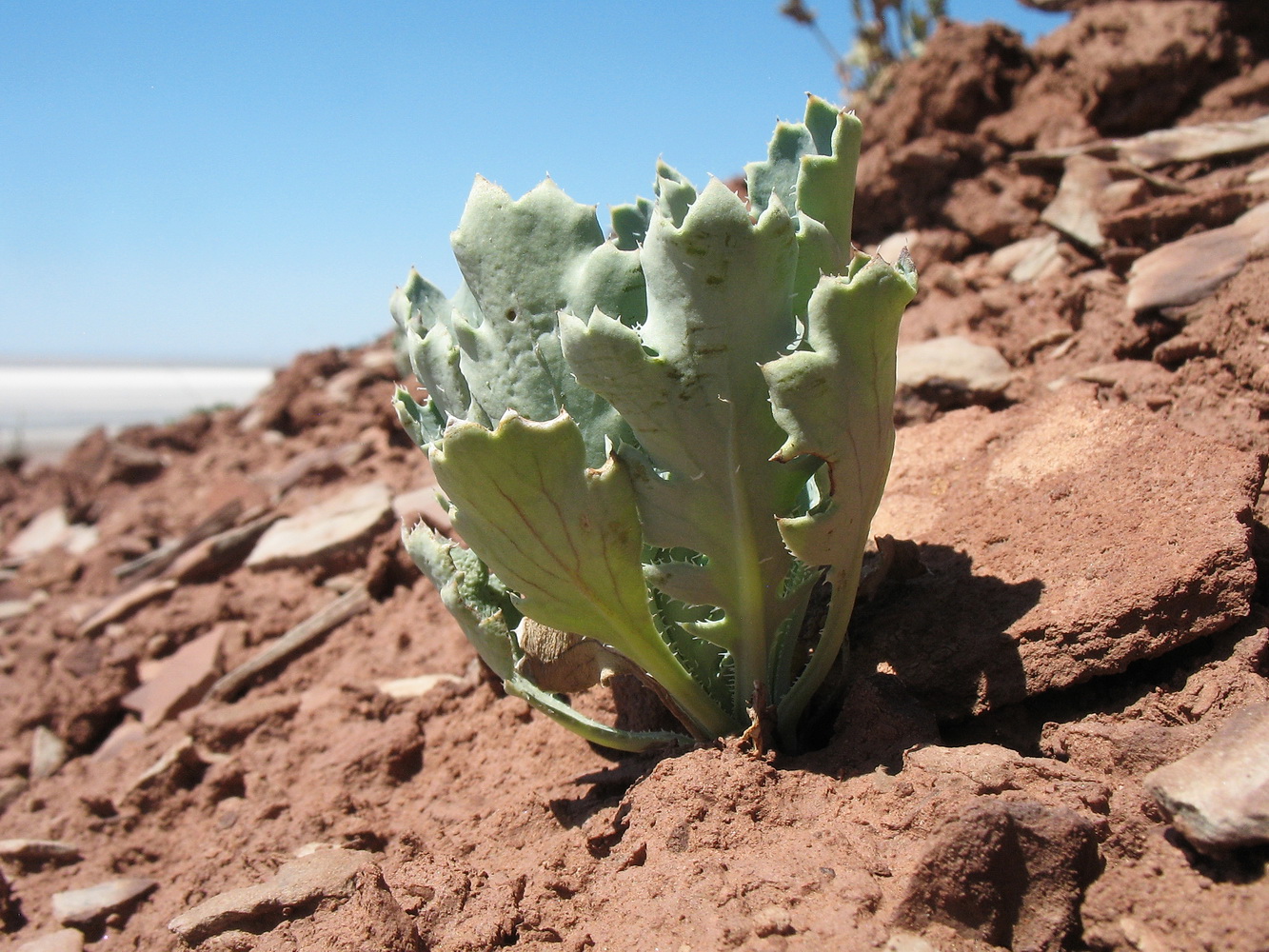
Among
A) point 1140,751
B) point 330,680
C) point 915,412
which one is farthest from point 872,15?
point 1140,751

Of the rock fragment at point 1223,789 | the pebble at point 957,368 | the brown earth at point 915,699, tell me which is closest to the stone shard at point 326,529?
the brown earth at point 915,699

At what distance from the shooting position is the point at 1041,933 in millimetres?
1178

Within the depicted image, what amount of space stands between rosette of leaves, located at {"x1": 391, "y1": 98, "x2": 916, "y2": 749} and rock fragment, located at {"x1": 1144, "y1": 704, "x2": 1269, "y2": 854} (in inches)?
20.5

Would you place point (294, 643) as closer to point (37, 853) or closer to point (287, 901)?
point (37, 853)

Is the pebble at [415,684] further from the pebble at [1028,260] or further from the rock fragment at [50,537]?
the rock fragment at [50,537]

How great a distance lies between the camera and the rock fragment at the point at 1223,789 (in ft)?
3.75

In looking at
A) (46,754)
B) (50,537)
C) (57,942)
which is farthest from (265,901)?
(50,537)

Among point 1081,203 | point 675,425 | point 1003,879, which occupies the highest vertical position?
point 1081,203

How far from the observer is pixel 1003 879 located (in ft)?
3.95

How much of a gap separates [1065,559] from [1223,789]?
0.60 meters

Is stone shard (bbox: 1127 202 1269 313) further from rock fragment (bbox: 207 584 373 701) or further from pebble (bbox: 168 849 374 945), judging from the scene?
rock fragment (bbox: 207 584 373 701)

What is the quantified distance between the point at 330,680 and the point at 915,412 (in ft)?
6.13

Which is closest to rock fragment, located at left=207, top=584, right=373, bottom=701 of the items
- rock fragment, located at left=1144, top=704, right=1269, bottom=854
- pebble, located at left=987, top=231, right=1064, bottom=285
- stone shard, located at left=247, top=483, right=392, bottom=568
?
stone shard, located at left=247, top=483, right=392, bottom=568

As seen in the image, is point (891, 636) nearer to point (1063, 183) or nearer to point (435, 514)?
point (435, 514)
